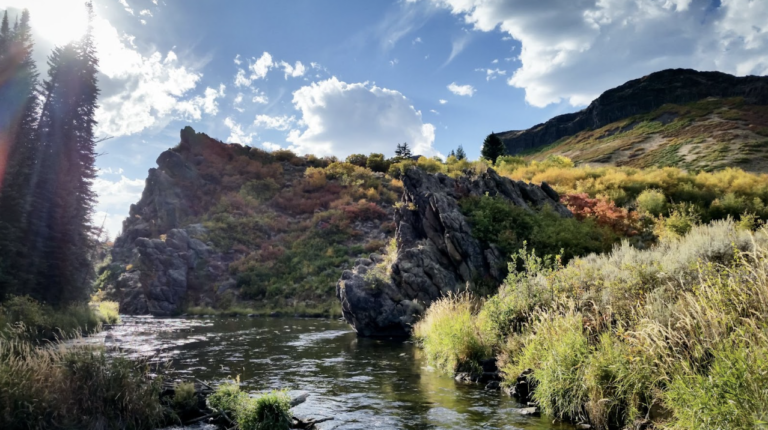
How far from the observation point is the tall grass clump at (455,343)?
13336mm

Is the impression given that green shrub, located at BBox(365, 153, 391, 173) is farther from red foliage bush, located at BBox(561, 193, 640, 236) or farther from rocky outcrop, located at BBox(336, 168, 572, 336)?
rocky outcrop, located at BBox(336, 168, 572, 336)

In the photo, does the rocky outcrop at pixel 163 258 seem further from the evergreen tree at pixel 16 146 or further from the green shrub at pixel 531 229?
the green shrub at pixel 531 229

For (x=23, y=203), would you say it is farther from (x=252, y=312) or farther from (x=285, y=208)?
(x=285, y=208)

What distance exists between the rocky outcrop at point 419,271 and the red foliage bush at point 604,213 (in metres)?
8.84

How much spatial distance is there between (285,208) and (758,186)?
4943cm

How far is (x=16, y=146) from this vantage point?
87.0 ft

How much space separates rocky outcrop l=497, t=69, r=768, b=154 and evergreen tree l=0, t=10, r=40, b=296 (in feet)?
359

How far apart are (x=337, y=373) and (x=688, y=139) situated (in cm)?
7207

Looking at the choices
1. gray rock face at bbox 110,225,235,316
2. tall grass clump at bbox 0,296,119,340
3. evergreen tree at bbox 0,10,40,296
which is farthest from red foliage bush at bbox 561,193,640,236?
evergreen tree at bbox 0,10,40,296

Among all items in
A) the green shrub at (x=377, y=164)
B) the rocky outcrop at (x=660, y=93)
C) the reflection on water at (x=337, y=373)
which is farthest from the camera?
the rocky outcrop at (x=660, y=93)

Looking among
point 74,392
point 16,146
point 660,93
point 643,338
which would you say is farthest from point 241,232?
point 660,93

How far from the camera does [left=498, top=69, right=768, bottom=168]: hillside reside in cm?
8100

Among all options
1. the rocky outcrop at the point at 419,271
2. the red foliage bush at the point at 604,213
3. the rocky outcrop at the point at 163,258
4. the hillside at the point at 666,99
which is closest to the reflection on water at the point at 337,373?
the rocky outcrop at the point at 419,271

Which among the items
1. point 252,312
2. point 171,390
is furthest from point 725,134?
point 171,390
